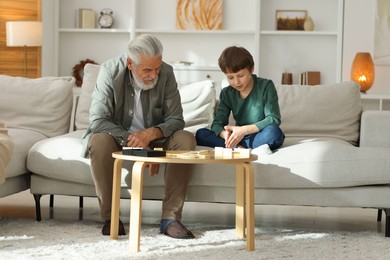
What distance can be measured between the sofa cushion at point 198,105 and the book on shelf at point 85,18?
2982 mm

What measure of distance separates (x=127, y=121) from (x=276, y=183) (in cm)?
75

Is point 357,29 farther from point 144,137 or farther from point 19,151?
point 19,151

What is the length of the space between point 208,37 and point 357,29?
132 cm

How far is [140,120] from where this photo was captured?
3633mm

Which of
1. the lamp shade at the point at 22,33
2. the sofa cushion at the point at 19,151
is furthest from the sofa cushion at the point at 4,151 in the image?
the lamp shade at the point at 22,33

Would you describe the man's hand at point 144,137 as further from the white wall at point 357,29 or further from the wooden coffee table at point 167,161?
the white wall at point 357,29

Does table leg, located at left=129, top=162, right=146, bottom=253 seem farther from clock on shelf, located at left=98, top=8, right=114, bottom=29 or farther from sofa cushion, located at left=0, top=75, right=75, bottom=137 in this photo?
clock on shelf, located at left=98, top=8, right=114, bottom=29

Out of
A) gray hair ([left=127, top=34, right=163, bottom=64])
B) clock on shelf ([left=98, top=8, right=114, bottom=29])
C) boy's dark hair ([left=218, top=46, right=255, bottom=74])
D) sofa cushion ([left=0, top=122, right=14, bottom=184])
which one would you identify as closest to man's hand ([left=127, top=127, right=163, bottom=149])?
gray hair ([left=127, top=34, right=163, bottom=64])

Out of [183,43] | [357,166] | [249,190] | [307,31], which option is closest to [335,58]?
[307,31]

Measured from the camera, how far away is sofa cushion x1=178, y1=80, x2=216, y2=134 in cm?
412

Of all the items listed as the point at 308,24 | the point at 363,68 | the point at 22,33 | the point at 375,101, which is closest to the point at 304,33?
the point at 308,24

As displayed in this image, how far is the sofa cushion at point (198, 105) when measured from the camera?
4.12 metres

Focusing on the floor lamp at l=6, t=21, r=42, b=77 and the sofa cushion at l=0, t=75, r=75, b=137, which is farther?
the floor lamp at l=6, t=21, r=42, b=77

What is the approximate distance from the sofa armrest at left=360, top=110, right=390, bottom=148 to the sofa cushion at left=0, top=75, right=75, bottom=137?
5.49 ft
